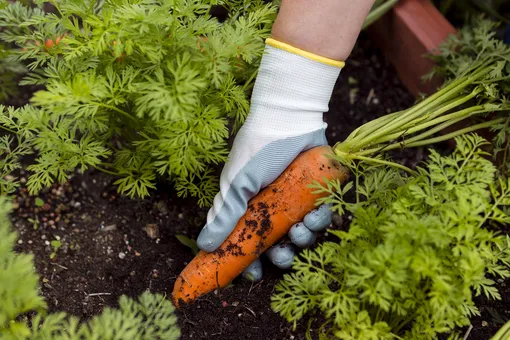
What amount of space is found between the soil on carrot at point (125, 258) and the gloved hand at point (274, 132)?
15 centimetres

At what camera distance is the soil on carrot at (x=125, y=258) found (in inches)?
51.7

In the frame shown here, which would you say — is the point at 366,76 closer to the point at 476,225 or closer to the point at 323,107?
the point at 323,107

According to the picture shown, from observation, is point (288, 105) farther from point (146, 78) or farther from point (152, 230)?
point (152, 230)

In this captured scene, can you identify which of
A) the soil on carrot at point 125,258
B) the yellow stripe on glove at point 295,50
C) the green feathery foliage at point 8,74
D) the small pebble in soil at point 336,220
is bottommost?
the soil on carrot at point 125,258

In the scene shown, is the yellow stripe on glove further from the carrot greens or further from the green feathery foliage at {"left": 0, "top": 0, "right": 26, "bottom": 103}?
the green feathery foliage at {"left": 0, "top": 0, "right": 26, "bottom": 103}

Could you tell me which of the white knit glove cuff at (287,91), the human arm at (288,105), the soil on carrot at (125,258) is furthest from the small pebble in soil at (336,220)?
the white knit glove cuff at (287,91)

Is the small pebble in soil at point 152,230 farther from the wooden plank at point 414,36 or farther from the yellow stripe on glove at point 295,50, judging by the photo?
the wooden plank at point 414,36

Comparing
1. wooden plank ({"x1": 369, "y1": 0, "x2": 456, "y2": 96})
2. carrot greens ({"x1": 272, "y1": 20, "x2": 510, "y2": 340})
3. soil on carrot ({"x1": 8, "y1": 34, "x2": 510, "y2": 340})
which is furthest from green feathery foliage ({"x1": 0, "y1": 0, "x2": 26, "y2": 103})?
wooden plank ({"x1": 369, "y1": 0, "x2": 456, "y2": 96})

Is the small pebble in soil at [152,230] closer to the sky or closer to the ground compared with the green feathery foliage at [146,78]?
closer to the ground

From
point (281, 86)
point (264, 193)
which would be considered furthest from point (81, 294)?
point (281, 86)

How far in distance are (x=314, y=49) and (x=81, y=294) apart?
793mm

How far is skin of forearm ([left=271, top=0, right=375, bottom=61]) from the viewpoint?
1247 millimetres

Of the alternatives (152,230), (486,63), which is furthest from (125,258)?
(486,63)

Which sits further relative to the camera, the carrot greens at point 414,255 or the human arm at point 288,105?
the human arm at point 288,105
